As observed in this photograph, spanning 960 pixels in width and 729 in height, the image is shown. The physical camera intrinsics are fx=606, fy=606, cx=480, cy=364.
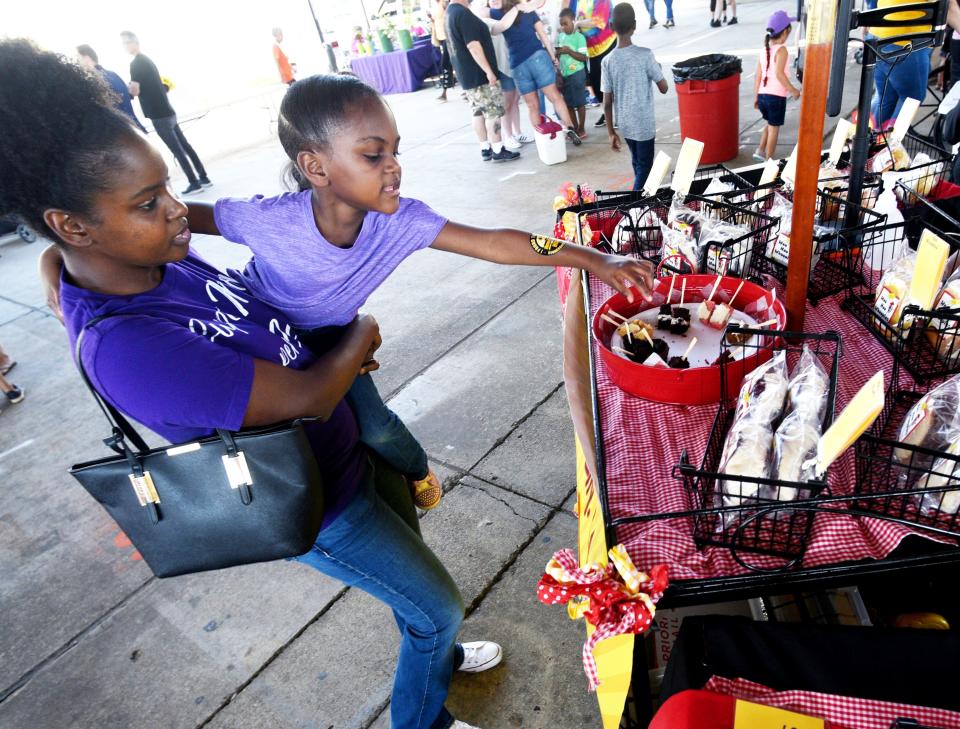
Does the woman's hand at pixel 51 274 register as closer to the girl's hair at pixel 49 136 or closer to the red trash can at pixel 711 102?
the girl's hair at pixel 49 136

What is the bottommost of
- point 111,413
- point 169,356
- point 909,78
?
point 909,78

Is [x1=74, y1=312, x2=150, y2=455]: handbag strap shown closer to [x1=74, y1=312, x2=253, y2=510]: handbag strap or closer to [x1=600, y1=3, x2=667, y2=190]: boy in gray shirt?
[x1=74, y1=312, x2=253, y2=510]: handbag strap

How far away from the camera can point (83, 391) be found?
4.71 meters

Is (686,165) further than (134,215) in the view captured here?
Yes

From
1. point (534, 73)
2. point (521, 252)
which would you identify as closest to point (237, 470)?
point (521, 252)

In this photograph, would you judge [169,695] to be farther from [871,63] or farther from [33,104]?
[871,63]

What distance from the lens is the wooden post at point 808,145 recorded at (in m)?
1.43

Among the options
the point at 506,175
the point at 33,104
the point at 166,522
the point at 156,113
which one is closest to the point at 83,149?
the point at 33,104

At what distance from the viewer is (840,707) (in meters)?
1.05

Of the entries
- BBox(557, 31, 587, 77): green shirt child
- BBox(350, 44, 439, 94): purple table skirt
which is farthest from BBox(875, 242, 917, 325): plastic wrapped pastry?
BBox(350, 44, 439, 94): purple table skirt

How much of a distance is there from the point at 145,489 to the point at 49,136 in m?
0.66

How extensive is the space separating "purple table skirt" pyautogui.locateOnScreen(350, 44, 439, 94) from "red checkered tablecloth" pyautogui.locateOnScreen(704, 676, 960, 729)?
15.7 meters

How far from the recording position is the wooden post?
1429 millimetres

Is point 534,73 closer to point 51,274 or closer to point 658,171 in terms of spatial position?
point 658,171
